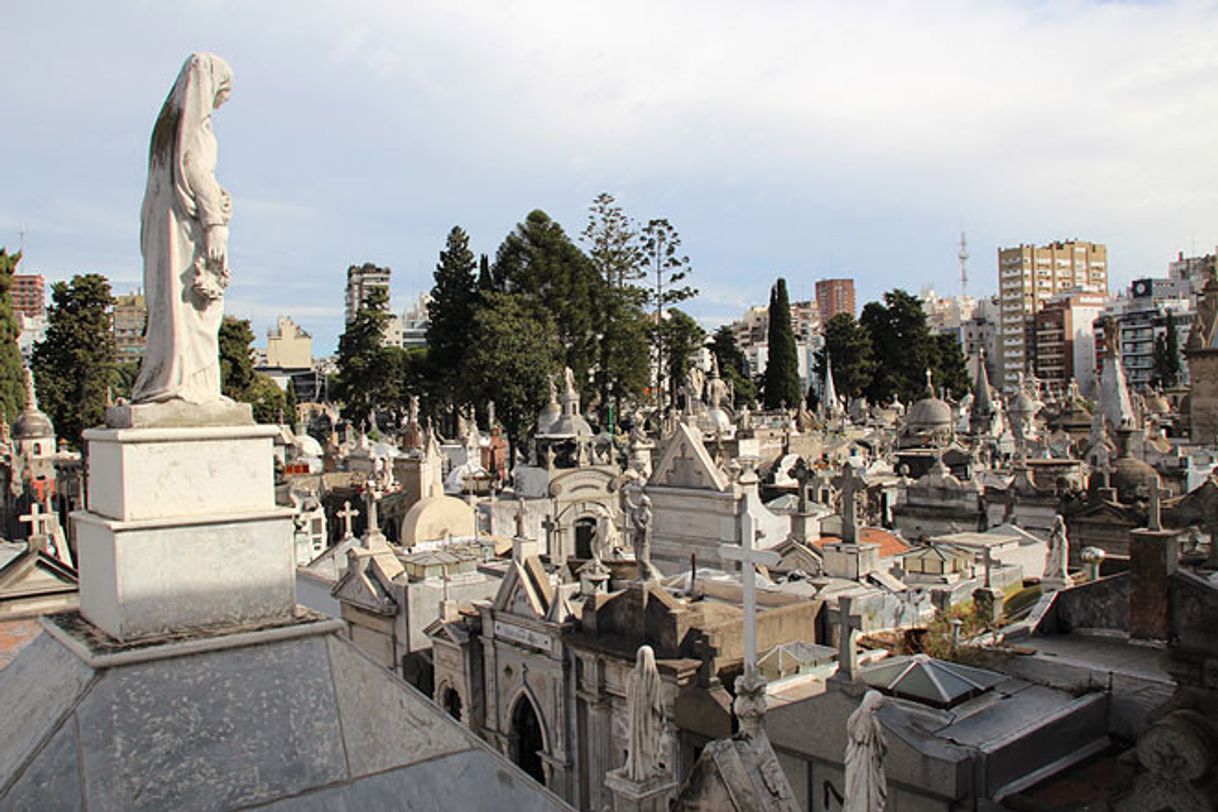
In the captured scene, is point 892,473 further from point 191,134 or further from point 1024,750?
point 191,134

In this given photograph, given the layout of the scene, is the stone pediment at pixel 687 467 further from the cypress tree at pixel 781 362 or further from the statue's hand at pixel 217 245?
the cypress tree at pixel 781 362

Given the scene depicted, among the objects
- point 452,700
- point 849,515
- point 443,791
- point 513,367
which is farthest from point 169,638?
point 513,367

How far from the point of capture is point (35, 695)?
3.91 metres

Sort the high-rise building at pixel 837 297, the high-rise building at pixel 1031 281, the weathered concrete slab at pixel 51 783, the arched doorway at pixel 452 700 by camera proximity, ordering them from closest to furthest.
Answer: the weathered concrete slab at pixel 51 783, the arched doorway at pixel 452 700, the high-rise building at pixel 1031 281, the high-rise building at pixel 837 297

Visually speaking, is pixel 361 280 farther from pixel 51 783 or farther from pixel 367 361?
pixel 51 783

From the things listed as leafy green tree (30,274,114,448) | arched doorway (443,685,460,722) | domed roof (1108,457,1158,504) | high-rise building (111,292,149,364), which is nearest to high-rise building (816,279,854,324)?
high-rise building (111,292,149,364)

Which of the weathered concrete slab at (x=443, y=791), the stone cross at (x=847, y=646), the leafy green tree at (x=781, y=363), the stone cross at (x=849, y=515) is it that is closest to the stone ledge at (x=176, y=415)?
the weathered concrete slab at (x=443, y=791)

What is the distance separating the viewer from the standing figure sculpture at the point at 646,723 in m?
5.76

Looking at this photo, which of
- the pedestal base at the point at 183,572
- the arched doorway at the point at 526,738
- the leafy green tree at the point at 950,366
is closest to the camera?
the pedestal base at the point at 183,572

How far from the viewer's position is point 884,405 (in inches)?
3184

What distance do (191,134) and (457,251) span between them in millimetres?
54598

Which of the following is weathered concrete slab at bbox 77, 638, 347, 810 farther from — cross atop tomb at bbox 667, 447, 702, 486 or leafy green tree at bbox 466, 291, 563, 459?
leafy green tree at bbox 466, 291, 563, 459

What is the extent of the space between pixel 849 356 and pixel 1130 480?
60622mm

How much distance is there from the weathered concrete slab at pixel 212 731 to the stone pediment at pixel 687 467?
15117mm
